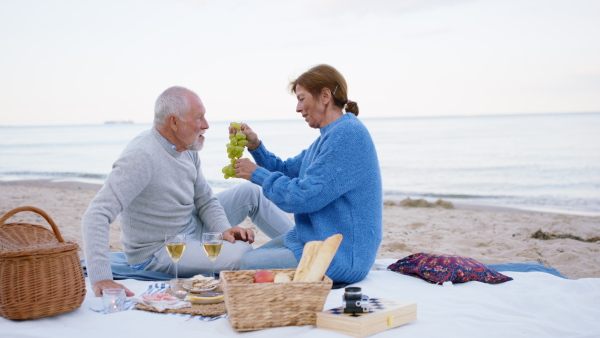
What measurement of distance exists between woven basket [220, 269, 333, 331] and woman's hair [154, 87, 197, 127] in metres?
1.59

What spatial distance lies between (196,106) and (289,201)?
3.73 feet

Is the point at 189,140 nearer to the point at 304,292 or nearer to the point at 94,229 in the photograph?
the point at 94,229

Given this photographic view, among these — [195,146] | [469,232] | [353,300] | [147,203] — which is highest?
[195,146]

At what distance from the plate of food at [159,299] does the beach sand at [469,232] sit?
283cm

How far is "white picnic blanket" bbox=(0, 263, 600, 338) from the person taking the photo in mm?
2959

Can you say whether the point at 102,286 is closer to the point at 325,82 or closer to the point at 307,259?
the point at 307,259

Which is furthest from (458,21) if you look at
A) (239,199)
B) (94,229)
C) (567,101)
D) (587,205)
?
(567,101)

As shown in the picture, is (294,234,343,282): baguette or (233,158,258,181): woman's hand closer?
(294,234,343,282): baguette

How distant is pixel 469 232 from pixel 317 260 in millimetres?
5156

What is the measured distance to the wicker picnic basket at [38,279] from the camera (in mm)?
3035

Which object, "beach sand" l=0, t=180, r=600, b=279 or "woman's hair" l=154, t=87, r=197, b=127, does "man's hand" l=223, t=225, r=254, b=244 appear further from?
"beach sand" l=0, t=180, r=600, b=279

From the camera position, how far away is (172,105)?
164 inches

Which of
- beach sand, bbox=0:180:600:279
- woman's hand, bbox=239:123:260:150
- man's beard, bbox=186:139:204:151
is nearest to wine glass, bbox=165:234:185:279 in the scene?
man's beard, bbox=186:139:204:151

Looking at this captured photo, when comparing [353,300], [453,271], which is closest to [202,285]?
[353,300]
